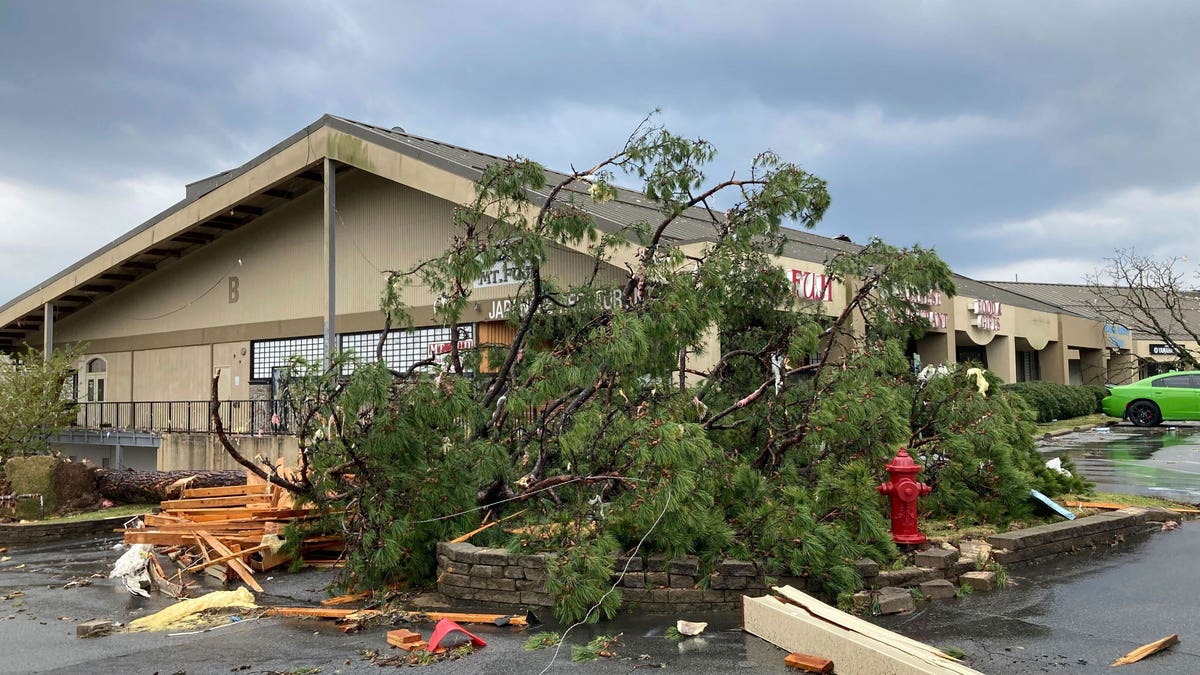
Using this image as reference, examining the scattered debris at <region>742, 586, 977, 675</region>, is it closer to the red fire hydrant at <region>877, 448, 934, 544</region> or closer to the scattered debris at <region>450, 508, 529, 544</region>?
the red fire hydrant at <region>877, 448, 934, 544</region>

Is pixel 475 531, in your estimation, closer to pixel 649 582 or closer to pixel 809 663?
pixel 649 582

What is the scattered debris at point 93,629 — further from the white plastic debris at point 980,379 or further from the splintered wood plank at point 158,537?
the white plastic debris at point 980,379

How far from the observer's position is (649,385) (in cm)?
933

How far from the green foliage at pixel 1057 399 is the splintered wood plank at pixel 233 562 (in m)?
20.1

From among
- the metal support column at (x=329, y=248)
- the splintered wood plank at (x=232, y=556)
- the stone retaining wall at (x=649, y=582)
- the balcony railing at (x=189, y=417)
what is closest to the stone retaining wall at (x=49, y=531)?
the balcony railing at (x=189, y=417)

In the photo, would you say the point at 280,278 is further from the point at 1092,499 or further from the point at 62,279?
the point at 1092,499

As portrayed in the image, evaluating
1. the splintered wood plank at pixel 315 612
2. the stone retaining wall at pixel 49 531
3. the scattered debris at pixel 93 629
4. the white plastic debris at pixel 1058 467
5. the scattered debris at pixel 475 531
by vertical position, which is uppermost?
the white plastic debris at pixel 1058 467

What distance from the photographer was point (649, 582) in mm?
7332

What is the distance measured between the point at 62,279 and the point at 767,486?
25.0m

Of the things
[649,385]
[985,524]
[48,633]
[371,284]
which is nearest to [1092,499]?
[985,524]

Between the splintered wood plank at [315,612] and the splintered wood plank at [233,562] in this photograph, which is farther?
the splintered wood plank at [233,562]

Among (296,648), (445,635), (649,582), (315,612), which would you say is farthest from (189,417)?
(649,582)

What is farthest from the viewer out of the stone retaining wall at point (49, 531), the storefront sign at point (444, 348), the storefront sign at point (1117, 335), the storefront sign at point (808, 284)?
the storefront sign at point (1117, 335)

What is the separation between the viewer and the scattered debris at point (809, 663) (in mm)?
5633
